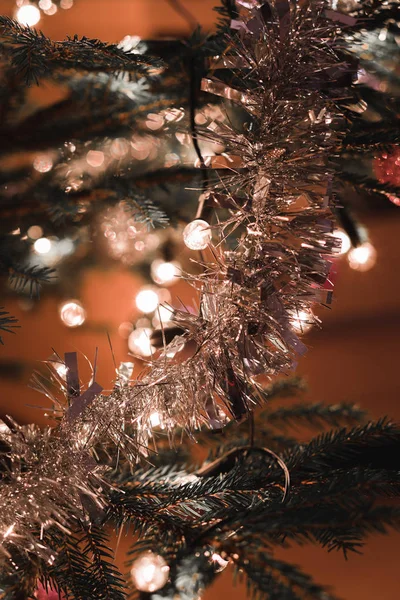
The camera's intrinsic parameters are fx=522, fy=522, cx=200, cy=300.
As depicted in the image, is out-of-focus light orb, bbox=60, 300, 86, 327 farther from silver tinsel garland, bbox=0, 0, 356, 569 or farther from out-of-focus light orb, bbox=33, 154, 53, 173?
silver tinsel garland, bbox=0, 0, 356, 569

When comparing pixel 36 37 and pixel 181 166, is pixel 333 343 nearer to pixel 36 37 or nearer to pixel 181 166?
pixel 181 166

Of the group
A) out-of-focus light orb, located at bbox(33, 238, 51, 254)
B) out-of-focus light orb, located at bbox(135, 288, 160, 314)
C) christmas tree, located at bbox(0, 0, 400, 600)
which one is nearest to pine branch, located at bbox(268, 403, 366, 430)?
christmas tree, located at bbox(0, 0, 400, 600)

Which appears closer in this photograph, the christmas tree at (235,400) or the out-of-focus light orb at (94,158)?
the christmas tree at (235,400)

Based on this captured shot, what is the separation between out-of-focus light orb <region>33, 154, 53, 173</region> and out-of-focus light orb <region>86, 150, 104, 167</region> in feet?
0.17

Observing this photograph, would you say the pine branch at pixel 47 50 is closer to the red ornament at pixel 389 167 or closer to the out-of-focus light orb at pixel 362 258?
the red ornament at pixel 389 167

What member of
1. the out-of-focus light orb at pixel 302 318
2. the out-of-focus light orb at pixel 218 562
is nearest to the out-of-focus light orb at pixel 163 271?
the out-of-focus light orb at pixel 302 318

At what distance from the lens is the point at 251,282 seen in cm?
38

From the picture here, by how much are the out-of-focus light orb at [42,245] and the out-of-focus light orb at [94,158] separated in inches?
4.8

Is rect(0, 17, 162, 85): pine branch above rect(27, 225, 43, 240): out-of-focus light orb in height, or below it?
below

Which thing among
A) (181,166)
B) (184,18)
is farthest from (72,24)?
(181,166)

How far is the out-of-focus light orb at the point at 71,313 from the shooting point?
817 millimetres

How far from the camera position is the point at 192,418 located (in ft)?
1.33

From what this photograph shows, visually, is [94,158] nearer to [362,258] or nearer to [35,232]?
[35,232]

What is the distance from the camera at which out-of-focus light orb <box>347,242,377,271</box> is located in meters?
0.90
